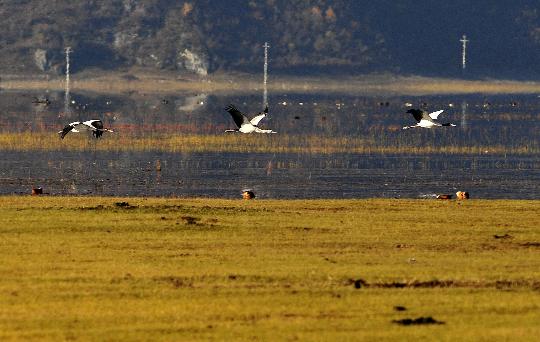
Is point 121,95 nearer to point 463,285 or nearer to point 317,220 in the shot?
point 317,220

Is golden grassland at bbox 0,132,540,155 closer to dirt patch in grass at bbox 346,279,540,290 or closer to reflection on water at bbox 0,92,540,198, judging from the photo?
reflection on water at bbox 0,92,540,198

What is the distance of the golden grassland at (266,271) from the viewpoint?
20312 mm

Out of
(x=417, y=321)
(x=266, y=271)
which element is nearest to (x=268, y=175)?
(x=266, y=271)

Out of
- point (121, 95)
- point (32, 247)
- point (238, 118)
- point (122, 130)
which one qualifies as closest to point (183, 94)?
point (121, 95)

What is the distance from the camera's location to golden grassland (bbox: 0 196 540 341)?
2031 centimetres

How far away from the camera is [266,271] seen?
997 inches

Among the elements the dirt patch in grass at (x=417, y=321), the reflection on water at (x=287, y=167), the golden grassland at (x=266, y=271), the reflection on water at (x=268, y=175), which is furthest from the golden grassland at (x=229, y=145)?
the dirt patch in grass at (x=417, y=321)

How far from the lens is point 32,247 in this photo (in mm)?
28422

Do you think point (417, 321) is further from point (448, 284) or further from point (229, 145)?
point (229, 145)

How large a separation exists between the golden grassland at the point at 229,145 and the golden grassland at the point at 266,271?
1243 inches

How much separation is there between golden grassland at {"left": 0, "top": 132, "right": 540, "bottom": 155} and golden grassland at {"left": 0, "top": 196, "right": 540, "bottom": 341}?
31575 millimetres

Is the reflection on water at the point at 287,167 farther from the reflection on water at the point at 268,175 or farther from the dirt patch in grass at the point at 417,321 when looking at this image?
the dirt patch in grass at the point at 417,321

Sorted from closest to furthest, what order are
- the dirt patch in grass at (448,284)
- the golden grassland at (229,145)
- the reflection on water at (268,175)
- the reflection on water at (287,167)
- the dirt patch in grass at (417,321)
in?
the dirt patch in grass at (417,321) < the dirt patch in grass at (448,284) < the reflection on water at (268,175) < the reflection on water at (287,167) < the golden grassland at (229,145)

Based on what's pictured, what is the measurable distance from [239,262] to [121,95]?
14182cm
